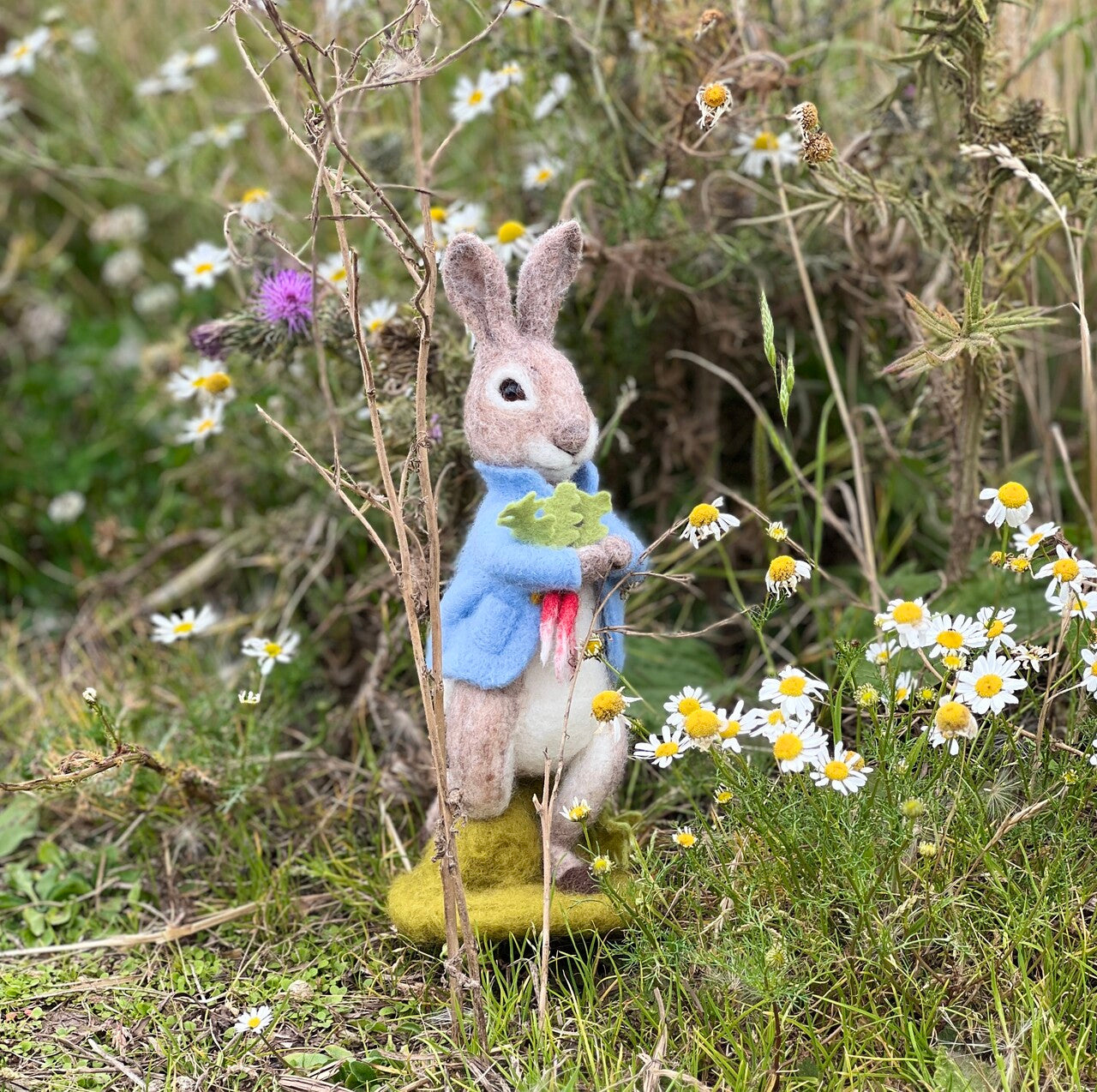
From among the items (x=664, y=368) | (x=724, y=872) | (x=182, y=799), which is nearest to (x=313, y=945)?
(x=182, y=799)

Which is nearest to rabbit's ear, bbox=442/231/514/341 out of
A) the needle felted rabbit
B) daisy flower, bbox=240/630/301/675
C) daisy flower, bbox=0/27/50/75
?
the needle felted rabbit

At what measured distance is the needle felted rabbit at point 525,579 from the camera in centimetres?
172

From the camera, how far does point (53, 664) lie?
2848mm

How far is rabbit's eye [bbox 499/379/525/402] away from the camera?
1743 millimetres

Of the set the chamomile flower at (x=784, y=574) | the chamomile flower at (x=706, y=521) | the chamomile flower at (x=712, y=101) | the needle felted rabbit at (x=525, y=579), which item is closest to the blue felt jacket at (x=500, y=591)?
the needle felted rabbit at (x=525, y=579)

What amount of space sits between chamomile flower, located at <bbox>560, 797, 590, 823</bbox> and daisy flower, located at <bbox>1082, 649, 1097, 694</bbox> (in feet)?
2.13

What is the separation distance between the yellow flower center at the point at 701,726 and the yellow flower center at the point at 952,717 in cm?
26

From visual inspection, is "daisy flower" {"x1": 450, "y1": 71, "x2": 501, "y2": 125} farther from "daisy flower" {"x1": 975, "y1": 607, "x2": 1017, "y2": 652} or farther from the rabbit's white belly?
"daisy flower" {"x1": 975, "y1": 607, "x2": 1017, "y2": 652}

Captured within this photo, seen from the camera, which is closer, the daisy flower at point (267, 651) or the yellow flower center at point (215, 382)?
the daisy flower at point (267, 651)

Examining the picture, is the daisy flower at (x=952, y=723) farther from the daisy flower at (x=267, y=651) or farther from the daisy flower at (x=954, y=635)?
the daisy flower at (x=267, y=651)

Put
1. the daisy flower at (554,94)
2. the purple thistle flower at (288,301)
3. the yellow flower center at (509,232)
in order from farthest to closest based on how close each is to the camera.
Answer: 1. the daisy flower at (554,94)
2. the yellow flower center at (509,232)
3. the purple thistle flower at (288,301)

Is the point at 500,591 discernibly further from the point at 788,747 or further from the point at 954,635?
the point at 954,635

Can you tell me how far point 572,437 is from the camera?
172 cm

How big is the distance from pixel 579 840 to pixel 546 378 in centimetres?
64
